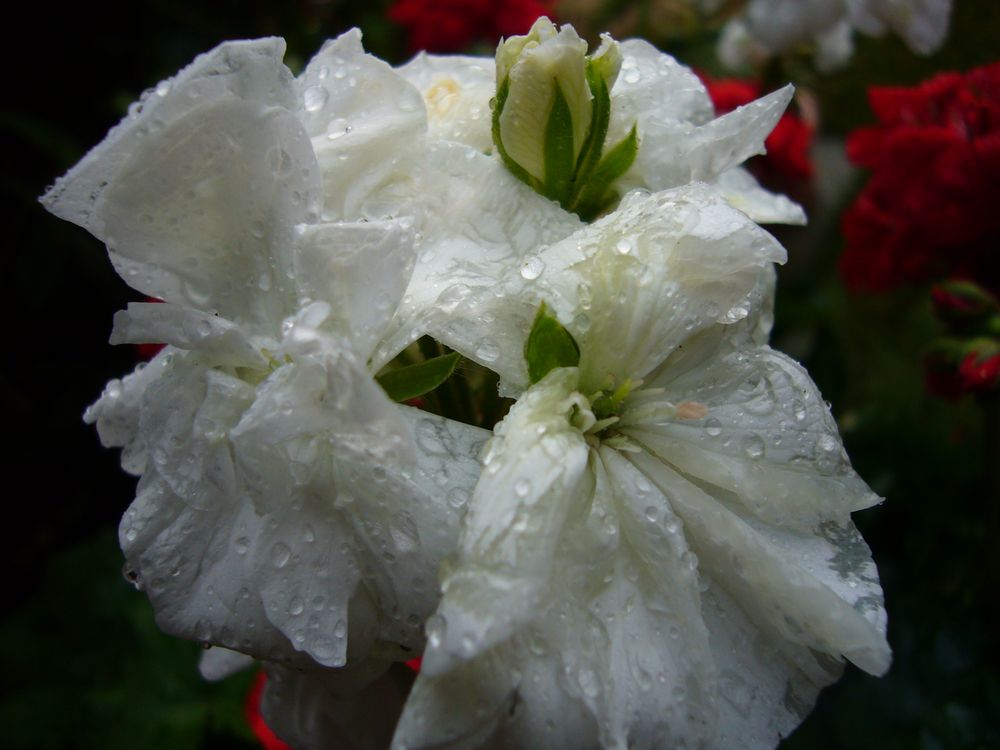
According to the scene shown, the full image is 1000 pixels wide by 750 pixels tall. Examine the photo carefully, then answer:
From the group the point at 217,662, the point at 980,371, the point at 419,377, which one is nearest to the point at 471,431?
the point at 419,377

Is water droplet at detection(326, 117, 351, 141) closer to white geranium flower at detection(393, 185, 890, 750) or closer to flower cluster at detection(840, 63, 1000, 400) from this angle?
white geranium flower at detection(393, 185, 890, 750)

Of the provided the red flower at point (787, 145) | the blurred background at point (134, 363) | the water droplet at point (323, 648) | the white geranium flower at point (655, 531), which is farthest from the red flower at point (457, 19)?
the water droplet at point (323, 648)

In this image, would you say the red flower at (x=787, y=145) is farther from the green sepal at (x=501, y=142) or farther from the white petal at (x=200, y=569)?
the white petal at (x=200, y=569)

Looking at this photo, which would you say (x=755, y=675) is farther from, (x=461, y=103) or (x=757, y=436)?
(x=461, y=103)

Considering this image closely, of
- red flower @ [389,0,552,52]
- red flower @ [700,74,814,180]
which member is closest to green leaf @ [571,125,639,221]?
red flower @ [700,74,814,180]

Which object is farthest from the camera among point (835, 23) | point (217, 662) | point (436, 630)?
point (835, 23)

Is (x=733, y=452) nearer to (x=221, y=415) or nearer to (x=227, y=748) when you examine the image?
(x=221, y=415)
